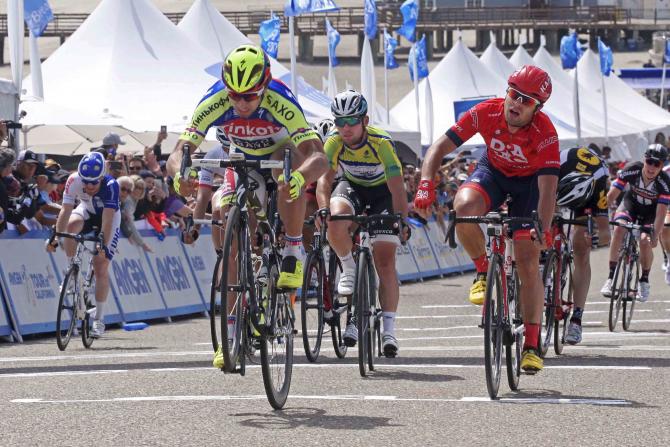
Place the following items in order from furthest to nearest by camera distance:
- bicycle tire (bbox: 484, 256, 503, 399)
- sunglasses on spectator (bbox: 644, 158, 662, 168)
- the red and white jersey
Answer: sunglasses on spectator (bbox: 644, 158, 662, 168) → the red and white jersey → bicycle tire (bbox: 484, 256, 503, 399)

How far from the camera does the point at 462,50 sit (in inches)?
1746

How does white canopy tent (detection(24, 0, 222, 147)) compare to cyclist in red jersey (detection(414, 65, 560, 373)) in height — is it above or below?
above

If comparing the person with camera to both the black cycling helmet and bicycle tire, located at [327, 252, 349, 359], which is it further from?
the black cycling helmet

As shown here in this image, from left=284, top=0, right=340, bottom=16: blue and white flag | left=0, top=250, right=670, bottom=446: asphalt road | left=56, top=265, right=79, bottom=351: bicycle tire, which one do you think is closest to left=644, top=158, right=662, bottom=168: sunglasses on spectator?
left=0, top=250, right=670, bottom=446: asphalt road

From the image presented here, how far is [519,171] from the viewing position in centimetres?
994

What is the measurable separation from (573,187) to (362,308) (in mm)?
2632

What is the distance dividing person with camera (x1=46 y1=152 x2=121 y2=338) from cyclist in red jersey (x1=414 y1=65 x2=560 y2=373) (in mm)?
5745

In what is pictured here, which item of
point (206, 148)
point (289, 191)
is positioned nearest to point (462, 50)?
point (206, 148)

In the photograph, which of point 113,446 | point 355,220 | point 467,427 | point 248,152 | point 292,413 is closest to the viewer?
point 113,446

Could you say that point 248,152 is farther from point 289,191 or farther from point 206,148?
point 206,148

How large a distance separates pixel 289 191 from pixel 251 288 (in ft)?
1.93

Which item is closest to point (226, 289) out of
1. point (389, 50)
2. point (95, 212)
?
point (95, 212)

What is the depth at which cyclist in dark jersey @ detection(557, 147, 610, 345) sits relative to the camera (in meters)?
12.3

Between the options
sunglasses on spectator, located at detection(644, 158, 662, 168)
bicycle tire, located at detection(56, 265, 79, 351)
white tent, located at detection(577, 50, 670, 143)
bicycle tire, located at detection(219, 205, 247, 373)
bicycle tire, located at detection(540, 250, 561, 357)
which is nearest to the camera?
bicycle tire, located at detection(219, 205, 247, 373)
